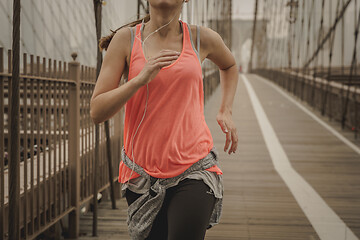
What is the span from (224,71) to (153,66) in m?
0.45

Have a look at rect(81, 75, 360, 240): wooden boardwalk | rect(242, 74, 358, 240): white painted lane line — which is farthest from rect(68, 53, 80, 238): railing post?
rect(242, 74, 358, 240): white painted lane line

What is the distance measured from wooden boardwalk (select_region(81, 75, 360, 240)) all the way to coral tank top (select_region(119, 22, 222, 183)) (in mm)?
1802

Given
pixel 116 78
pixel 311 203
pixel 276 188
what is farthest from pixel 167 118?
pixel 276 188

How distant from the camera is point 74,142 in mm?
2986

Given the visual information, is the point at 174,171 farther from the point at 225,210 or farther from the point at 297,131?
the point at 297,131

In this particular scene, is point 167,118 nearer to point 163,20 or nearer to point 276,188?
point 163,20

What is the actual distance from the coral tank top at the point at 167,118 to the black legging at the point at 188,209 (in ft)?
0.16

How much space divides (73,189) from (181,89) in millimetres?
2052

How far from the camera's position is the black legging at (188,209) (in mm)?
1150

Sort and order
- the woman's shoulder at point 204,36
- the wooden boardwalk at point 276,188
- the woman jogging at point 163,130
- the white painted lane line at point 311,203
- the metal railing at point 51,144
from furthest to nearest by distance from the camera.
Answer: the wooden boardwalk at point 276,188
the white painted lane line at point 311,203
the metal railing at point 51,144
the woman's shoulder at point 204,36
the woman jogging at point 163,130

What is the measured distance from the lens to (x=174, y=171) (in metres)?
1.19

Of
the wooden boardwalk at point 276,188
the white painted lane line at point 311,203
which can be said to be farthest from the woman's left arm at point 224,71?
the white painted lane line at point 311,203

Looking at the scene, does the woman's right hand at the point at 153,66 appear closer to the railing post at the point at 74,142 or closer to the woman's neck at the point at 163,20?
the woman's neck at the point at 163,20

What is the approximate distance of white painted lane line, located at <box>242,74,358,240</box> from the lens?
2914 mm
